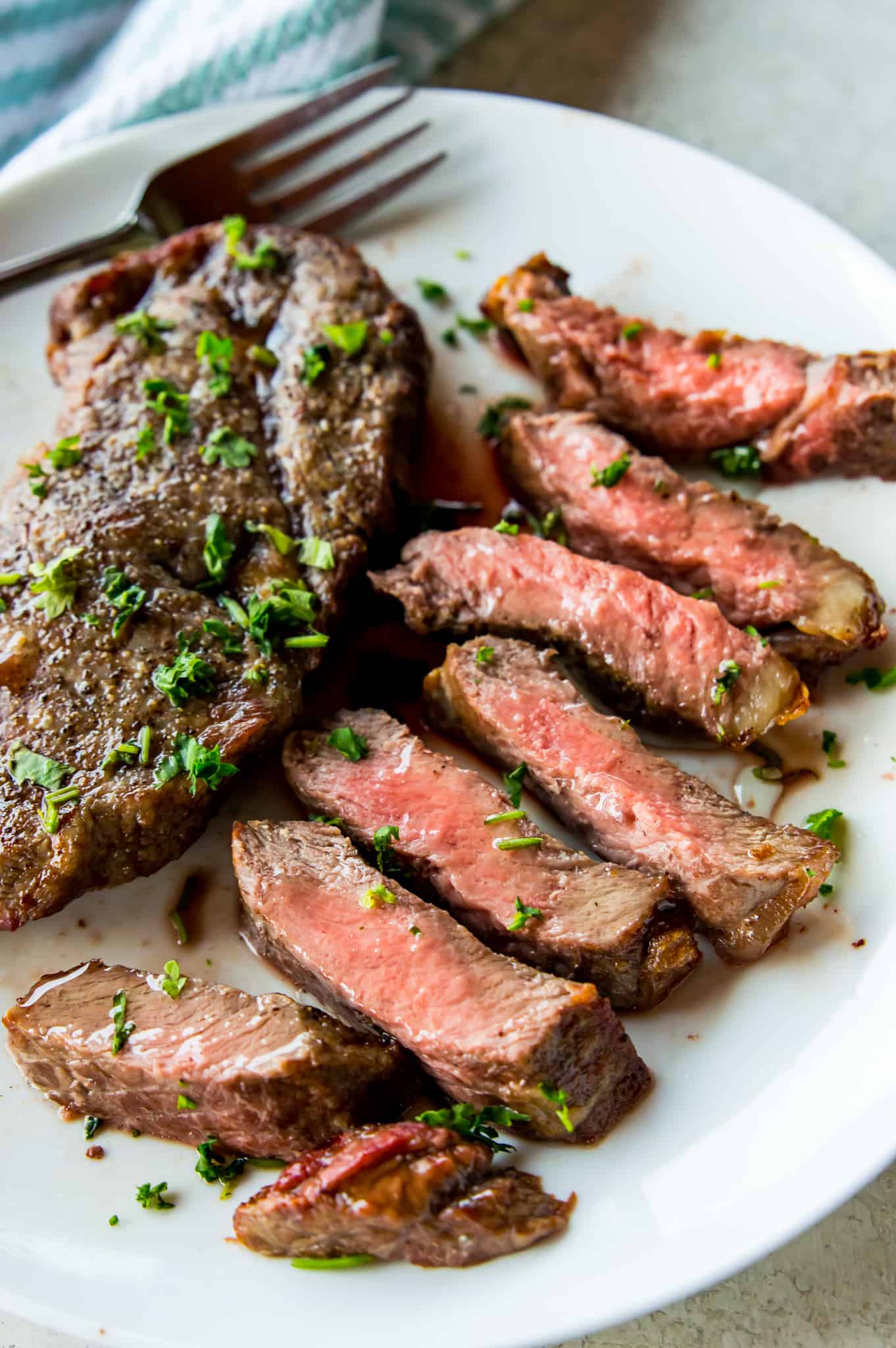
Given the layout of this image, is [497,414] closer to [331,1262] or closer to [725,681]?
[725,681]

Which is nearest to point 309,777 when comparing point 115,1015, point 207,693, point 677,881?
point 207,693

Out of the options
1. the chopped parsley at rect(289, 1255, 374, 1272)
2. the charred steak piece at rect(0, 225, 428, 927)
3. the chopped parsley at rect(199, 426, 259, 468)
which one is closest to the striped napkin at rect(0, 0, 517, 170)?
the charred steak piece at rect(0, 225, 428, 927)

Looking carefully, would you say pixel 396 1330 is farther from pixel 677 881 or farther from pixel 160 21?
pixel 160 21

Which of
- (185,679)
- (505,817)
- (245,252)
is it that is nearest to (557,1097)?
(505,817)

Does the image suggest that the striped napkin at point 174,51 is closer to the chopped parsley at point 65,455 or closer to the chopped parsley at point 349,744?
the chopped parsley at point 65,455

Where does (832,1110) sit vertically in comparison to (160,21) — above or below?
below

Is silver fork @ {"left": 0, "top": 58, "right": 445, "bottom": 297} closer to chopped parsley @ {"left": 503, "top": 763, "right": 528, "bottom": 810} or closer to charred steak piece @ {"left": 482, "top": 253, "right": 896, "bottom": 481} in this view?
charred steak piece @ {"left": 482, "top": 253, "right": 896, "bottom": 481}
